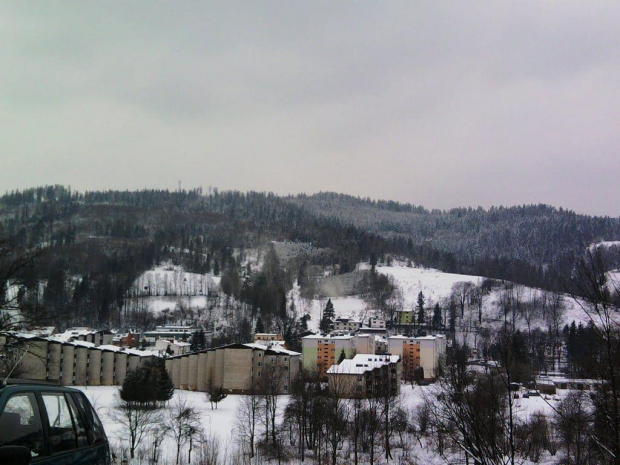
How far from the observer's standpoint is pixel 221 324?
430ft

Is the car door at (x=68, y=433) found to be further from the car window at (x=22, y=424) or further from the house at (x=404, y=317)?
the house at (x=404, y=317)

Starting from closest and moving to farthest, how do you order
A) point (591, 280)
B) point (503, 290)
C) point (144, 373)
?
1. point (591, 280)
2. point (144, 373)
3. point (503, 290)

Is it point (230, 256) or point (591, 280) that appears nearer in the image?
point (591, 280)

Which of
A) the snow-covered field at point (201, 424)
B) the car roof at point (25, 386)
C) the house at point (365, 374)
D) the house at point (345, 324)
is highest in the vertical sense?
the car roof at point (25, 386)

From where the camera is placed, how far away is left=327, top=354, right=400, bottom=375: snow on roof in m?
61.7

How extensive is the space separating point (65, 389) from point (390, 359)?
64.8m

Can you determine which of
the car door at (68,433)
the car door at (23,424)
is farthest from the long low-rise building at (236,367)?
the car door at (23,424)

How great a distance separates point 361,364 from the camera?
66.8 metres

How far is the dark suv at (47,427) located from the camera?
15.5ft

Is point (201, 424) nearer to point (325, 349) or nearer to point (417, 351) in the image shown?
point (325, 349)

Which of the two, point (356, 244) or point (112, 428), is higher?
point (356, 244)

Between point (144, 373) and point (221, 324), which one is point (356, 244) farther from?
point (144, 373)

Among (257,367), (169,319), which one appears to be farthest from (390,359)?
(169,319)

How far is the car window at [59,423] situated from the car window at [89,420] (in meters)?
0.31
